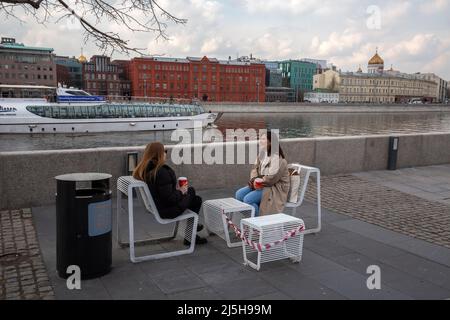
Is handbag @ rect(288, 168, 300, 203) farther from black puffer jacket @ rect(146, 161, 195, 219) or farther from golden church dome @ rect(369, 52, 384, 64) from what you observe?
golden church dome @ rect(369, 52, 384, 64)

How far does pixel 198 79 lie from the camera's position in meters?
127

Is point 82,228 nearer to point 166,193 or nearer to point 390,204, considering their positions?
point 166,193

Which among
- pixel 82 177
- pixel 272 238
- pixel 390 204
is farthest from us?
pixel 390 204

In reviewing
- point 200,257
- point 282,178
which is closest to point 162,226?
point 200,257

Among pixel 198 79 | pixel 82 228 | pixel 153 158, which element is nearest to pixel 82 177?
pixel 82 228

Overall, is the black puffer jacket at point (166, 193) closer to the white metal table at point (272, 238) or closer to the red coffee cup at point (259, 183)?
the white metal table at point (272, 238)

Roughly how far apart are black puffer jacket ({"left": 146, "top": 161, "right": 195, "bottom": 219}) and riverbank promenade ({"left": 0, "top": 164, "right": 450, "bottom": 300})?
1.86 feet

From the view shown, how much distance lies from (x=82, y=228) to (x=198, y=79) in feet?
410

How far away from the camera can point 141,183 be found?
4898 mm

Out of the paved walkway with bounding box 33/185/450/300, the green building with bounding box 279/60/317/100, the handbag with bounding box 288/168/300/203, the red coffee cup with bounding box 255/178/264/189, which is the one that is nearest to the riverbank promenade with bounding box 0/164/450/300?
the paved walkway with bounding box 33/185/450/300

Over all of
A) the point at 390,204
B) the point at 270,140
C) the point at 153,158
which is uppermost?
the point at 270,140

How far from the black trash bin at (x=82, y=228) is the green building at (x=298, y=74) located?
16460 cm
